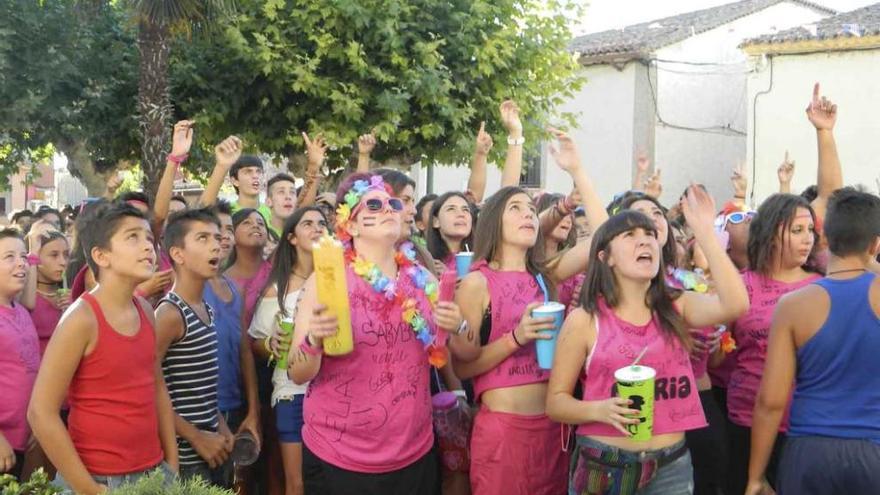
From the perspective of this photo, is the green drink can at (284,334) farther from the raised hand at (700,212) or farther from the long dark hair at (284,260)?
the raised hand at (700,212)

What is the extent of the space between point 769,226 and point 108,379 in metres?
3.18

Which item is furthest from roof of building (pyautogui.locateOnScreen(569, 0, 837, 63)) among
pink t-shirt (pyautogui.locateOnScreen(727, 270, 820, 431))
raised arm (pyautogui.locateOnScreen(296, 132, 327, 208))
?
pink t-shirt (pyautogui.locateOnScreen(727, 270, 820, 431))

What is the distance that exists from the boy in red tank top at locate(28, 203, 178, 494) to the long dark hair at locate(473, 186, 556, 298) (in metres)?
1.53

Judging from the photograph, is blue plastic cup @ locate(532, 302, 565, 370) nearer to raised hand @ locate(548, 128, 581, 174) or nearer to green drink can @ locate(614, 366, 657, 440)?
green drink can @ locate(614, 366, 657, 440)

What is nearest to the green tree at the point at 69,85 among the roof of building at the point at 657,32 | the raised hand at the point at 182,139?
the raised hand at the point at 182,139

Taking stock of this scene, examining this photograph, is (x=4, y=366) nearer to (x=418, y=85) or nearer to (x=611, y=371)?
(x=611, y=371)

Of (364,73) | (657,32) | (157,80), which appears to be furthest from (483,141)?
(657,32)

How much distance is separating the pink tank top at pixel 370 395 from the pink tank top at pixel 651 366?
75cm

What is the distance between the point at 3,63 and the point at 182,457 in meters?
7.92

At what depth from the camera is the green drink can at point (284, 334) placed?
4.52 m

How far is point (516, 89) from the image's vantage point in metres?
13.2

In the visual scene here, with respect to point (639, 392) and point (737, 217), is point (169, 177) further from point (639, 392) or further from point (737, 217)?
point (737, 217)

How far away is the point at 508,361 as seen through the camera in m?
4.18

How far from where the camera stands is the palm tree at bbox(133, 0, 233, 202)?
32.3 feet
